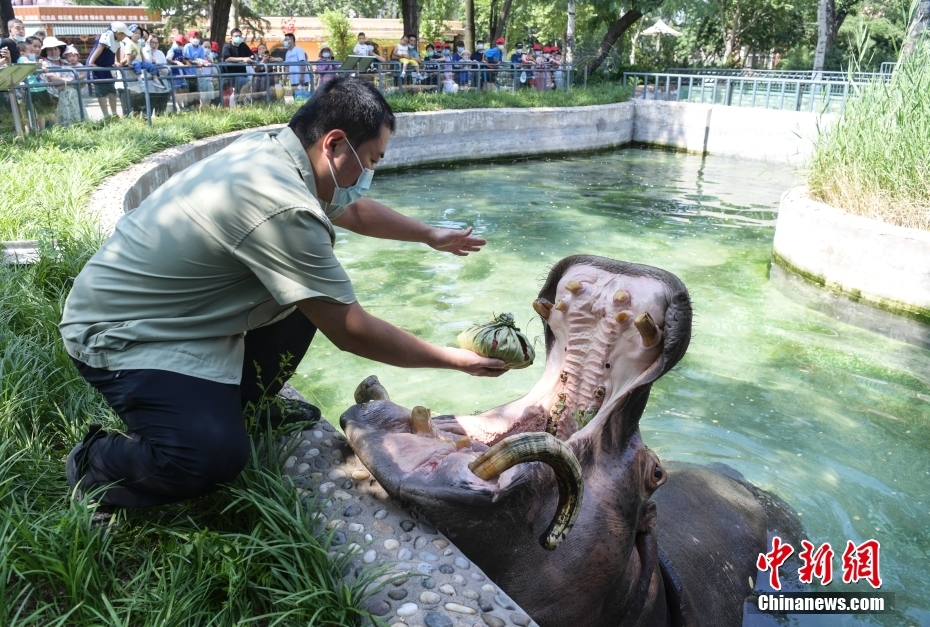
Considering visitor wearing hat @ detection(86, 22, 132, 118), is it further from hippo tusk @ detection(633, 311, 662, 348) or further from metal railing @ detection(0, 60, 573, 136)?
hippo tusk @ detection(633, 311, 662, 348)

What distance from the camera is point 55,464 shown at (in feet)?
8.63

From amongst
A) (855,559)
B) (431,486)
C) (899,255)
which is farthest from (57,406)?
(899,255)

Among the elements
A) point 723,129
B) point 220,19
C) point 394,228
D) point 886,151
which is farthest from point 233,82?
point 394,228

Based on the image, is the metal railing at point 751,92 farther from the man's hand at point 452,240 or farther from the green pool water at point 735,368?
the man's hand at point 452,240

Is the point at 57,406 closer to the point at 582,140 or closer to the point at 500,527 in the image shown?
the point at 500,527

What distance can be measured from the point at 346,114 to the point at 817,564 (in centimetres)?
258

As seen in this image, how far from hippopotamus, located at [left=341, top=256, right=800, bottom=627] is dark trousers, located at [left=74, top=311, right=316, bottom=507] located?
1.28ft

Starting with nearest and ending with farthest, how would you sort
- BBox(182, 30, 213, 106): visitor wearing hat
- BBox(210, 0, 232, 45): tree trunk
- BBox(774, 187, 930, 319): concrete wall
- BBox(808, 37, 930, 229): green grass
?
BBox(774, 187, 930, 319): concrete wall, BBox(808, 37, 930, 229): green grass, BBox(182, 30, 213, 106): visitor wearing hat, BBox(210, 0, 232, 45): tree trunk

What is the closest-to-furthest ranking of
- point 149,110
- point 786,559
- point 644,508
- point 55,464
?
point 644,508
point 55,464
point 786,559
point 149,110

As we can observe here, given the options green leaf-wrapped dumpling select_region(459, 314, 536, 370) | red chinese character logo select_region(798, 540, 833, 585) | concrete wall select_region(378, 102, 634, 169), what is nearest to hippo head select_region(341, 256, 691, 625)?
green leaf-wrapped dumpling select_region(459, 314, 536, 370)

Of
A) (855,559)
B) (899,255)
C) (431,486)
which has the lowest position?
(855,559)

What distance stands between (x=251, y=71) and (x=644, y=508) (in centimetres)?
1339

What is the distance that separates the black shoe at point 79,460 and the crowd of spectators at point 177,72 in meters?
8.03

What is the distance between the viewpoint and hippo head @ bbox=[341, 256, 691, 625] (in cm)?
200
